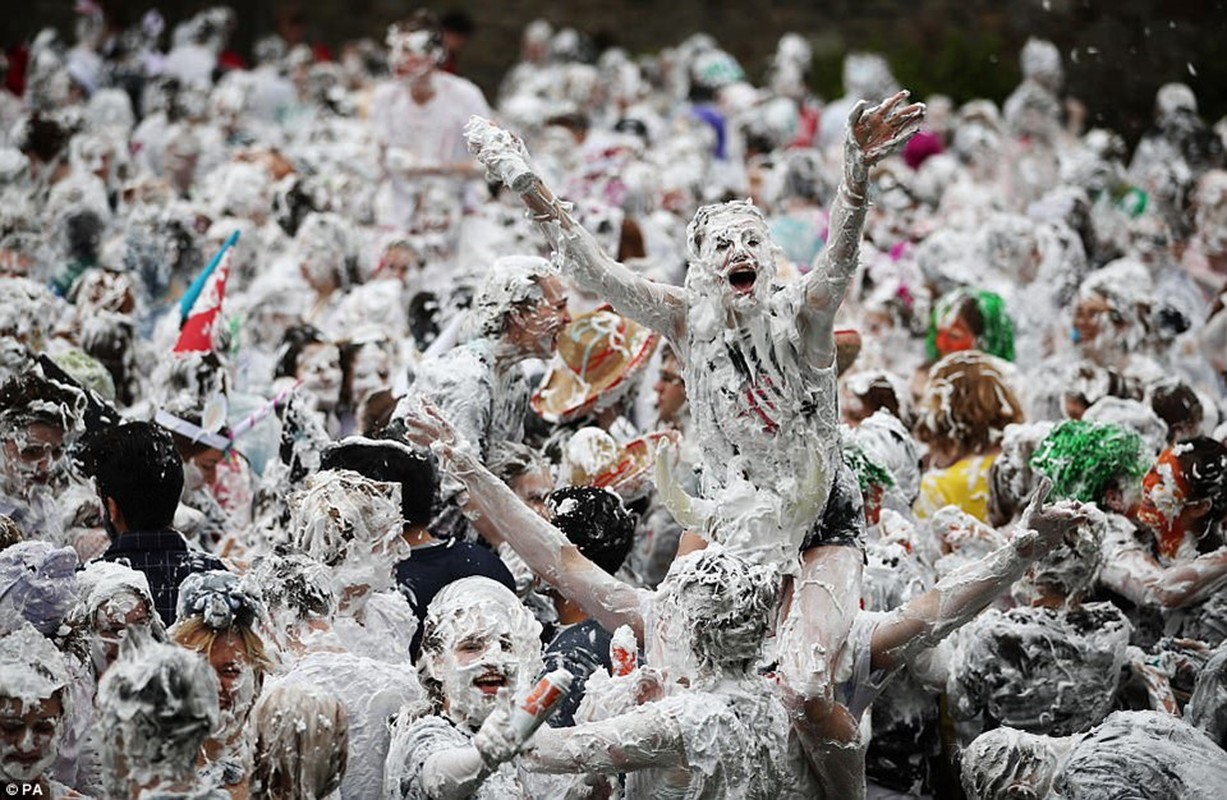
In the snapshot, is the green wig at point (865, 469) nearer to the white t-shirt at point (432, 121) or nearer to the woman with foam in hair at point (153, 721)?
the woman with foam in hair at point (153, 721)

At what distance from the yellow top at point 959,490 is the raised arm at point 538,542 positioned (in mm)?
1920

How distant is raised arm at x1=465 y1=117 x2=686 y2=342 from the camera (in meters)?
5.21

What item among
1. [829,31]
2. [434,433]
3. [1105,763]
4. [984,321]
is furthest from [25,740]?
[829,31]

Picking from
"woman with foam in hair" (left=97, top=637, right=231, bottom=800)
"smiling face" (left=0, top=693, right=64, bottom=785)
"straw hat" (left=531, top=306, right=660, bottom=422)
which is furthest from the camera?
"straw hat" (left=531, top=306, right=660, bottom=422)

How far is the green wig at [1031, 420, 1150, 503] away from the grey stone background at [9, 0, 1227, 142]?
26.3ft

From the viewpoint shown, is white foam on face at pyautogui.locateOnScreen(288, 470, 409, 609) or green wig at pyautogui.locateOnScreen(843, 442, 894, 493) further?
green wig at pyautogui.locateOnScreen(843, 442, 894, 493)

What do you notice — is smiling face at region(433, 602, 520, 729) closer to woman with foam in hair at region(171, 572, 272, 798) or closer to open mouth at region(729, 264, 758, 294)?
woman with foam in hair at region(171, 572, 272, 798)

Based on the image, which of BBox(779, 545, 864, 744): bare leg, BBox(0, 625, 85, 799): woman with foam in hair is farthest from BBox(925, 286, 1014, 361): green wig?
BBox(0, 625, 85, 799): woman with foam in hair

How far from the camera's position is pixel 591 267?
17.2 ft

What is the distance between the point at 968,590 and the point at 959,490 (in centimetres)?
203

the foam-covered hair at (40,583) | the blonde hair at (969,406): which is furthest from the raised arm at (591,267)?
the blonde hair at (969,406)

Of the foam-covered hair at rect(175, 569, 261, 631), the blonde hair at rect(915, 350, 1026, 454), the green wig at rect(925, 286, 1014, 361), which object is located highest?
the foam-covered hair at rect(175, 569, 261, 631)

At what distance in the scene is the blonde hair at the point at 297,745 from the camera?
3.97m

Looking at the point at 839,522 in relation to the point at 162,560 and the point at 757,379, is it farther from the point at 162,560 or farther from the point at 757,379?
the point at 162,560
